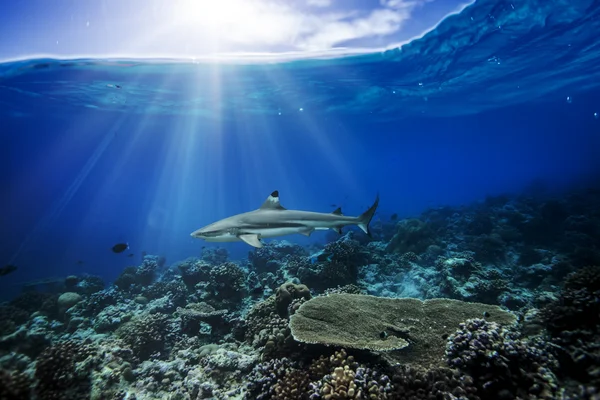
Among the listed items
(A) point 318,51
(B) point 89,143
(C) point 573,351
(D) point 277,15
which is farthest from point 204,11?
(B) point 89,143

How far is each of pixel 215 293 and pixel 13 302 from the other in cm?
1009

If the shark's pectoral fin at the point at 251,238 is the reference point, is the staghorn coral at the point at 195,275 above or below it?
below

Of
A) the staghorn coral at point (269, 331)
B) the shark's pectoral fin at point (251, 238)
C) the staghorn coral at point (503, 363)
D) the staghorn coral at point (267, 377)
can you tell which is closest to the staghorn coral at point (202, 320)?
the staghorn coral at point (269, 331)

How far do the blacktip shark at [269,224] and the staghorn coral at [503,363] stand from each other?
13.4 ft

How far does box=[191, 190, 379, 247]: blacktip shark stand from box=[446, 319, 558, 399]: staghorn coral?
4.08 metres

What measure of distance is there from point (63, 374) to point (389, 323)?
681 centimetres

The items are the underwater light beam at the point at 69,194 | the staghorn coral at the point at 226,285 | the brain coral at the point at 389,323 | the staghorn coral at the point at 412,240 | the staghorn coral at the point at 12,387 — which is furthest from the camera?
the underwater light beam at the point at 69,194

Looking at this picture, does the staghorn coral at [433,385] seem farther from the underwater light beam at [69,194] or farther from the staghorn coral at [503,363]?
the underwater light beam at [69,194]

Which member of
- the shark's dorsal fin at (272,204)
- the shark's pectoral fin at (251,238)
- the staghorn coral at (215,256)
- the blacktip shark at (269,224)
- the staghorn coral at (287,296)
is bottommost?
the staghorn coral at (215,256)

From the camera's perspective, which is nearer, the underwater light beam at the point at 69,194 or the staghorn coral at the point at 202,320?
the staghorn coral at the point at 202,320

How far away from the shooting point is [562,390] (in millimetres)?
3566

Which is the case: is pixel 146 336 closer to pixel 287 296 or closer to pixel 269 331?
pixel 269 331

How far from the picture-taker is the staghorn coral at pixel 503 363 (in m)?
3.75

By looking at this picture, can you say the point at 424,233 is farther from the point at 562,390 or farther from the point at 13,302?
the point at 13,302
